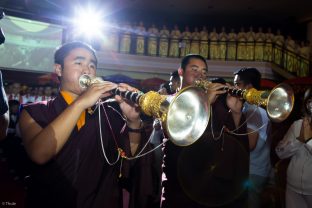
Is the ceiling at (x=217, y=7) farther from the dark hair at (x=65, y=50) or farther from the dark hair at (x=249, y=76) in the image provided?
the dark hair at (x=65, y=50)

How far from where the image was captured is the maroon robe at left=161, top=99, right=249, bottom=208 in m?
2.49

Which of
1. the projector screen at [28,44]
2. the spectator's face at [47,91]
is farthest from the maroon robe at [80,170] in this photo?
the spectator's face at [47,91]

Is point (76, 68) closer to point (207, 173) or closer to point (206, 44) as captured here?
point (207, 173)

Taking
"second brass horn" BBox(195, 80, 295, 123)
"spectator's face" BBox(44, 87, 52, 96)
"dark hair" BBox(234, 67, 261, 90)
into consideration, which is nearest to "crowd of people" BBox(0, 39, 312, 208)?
"second brass horn" BBox(195, 80, 295, 123)

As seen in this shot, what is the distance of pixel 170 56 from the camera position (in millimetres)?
13703

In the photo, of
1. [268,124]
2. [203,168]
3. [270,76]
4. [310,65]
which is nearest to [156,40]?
[270,76]

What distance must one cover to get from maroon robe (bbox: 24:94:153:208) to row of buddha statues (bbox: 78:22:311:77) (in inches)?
453

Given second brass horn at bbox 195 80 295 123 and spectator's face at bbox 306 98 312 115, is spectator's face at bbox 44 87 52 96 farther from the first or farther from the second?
spectator's face at bbox 306 98 312 115

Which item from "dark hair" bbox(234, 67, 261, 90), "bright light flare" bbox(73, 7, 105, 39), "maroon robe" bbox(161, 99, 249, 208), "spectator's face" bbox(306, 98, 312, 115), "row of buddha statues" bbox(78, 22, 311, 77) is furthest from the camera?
"row of buddha statues" bbox(78, 22, 311, 77)

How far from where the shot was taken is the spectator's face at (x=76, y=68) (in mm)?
2029

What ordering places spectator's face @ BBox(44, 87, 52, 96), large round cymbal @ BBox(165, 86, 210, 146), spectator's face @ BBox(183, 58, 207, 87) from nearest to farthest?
1. large round cymbal @ BBox(165, 86, 210, 146)
2. spectator's face @ BBox(183, 58, 207, 87)
3. spectator's face @ BBox(44, 87, 52, 96)

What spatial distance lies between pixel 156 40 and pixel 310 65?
6881 millimetres

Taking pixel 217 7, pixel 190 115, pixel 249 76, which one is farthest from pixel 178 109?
pixel 217 7

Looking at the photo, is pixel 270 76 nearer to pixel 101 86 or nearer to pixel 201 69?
pixel 201 69
